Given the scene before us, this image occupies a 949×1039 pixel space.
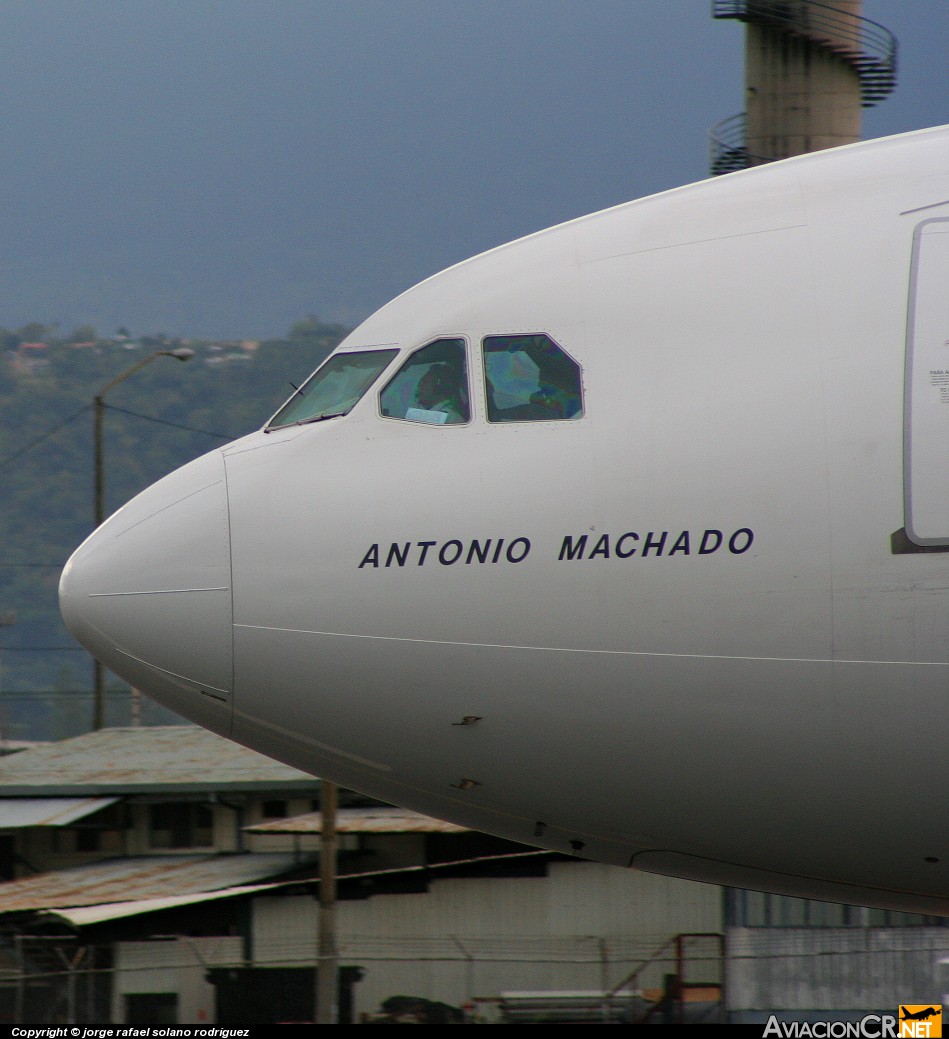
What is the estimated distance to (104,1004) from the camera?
16.5 meters

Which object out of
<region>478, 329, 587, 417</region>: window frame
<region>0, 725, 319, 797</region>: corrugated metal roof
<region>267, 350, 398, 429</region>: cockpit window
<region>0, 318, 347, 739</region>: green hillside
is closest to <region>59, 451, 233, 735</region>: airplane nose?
<region>267, 350, 398, 429</region>: cockpit window

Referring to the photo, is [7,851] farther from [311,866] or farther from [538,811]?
[538,811]

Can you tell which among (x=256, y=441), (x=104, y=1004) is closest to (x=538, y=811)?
(x=256, y=441)

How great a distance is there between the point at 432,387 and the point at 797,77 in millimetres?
32574

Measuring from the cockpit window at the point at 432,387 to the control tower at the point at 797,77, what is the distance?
30.3 meters

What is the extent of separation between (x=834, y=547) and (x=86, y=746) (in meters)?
26.0

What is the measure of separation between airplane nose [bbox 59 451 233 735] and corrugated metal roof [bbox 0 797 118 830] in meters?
18.0

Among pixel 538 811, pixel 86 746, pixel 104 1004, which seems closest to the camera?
pixel 538 811

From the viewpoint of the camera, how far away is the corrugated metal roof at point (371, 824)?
21234 mm

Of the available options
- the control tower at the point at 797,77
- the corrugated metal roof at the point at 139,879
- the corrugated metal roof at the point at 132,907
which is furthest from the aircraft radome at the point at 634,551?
the control tower at the point at 797,77

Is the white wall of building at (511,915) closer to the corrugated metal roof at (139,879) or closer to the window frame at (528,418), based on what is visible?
the corrugated metal roof at (139,879)

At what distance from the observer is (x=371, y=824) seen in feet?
71.6

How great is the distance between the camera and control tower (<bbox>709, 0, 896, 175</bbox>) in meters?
34.7

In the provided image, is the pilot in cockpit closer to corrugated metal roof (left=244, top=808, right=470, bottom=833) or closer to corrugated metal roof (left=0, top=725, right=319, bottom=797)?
corrugated metal roof (left=244, top=808, right=470, bottom=833)
